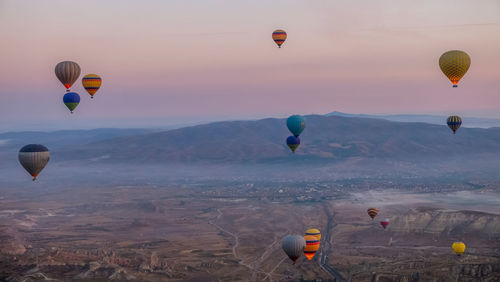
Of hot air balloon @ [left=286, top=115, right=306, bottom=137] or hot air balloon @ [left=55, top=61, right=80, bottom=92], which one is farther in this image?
hot air balloon @ [left=286, top=115, right=306, bottom=137]

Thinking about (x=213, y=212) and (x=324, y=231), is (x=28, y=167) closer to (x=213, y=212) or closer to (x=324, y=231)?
(x=324, y=231)

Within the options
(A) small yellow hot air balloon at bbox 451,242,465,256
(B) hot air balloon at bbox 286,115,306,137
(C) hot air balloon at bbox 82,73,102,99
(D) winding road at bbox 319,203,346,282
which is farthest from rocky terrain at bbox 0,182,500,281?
(C) hot air balloon at bbox 82,73,102,99

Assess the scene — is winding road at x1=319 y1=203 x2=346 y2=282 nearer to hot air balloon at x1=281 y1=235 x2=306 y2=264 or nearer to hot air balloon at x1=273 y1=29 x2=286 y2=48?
hot air balloon at x1=281 y1=235 x2=306 y2=264

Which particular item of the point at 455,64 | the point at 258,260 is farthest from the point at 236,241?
the point at 455,64

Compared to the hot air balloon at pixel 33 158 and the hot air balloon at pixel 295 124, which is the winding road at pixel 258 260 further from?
the hot air balloon at pixel 33 158

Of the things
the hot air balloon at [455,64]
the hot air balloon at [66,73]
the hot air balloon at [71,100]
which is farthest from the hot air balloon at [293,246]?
the hot air balloon at [71,100]

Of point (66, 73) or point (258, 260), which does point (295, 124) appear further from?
point (66, 73)

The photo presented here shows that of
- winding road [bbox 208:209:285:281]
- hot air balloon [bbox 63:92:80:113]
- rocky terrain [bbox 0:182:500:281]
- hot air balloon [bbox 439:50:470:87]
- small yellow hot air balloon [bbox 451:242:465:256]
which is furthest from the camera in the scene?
small yellow hot air balloon [bbox 451:242:465:256]

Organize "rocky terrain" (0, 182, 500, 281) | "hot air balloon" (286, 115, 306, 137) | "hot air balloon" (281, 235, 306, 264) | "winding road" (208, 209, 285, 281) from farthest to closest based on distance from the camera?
"hot air balloon" (286, 115, 306, 137)
"winding road" (208, 209, 285, 281)
"rocky terrain" (0, 182, 500, 281)
"hot air balloon" (281, 235, 306, 264)
